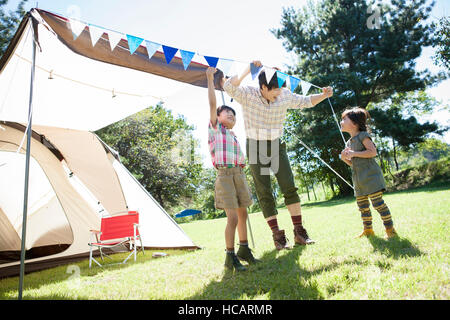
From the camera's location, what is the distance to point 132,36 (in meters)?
2.53

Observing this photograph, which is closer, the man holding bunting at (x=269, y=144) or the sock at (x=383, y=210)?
the sock at (x=383, y=210)

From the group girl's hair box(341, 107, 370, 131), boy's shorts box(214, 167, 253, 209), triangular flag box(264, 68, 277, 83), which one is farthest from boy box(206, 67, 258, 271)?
girl's hair box(341, 107, 370, 131)

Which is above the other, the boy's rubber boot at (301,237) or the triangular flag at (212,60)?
the triangular flag at (212,60)

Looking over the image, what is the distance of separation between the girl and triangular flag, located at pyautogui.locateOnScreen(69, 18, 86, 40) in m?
2.52

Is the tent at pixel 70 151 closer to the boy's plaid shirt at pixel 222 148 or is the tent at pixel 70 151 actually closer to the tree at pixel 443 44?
the boy's plaid shirt at pixel 222 148

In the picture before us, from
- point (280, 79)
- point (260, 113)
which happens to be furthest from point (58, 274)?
point (280, 79)

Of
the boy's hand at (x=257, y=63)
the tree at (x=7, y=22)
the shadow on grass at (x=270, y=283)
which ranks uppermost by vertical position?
the tree at (x=7, y=22)

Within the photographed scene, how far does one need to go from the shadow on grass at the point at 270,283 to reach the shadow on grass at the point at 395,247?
0.90 feet

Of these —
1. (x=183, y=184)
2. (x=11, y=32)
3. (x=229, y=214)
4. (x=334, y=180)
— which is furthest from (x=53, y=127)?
(x=334, y=180)

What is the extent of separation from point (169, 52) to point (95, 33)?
670 millimetres

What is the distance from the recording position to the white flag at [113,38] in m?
2.43

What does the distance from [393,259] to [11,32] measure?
13.5m

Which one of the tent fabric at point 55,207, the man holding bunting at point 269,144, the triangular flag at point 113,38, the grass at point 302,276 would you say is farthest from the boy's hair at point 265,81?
the tent fabric at point 55,207

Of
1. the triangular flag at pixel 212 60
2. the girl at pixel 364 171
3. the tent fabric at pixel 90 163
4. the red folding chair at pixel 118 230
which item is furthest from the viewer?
the tent fabric at pixel 90 163
